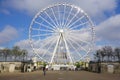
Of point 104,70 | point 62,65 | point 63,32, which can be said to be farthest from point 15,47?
point 104,70

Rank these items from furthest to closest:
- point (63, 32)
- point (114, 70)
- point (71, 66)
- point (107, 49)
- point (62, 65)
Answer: point (107, 49), point (62, 65), point (71, 66), point (63, 32), point (114, 70)

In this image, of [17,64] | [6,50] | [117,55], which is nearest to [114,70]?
[17,64]

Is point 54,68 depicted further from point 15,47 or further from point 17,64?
point 15,47

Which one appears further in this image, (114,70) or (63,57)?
(63,57)

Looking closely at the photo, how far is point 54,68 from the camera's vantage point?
101 m

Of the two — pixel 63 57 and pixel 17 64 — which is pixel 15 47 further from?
pixel 17 64

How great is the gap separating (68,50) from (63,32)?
5.96 m

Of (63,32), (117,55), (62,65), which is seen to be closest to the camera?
(63,32)

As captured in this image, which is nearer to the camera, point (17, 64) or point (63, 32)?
point (17, 64)

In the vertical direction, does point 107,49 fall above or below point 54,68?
above

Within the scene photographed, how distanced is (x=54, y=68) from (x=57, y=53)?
16.3 metres

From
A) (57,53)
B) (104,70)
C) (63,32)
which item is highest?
(63,32)

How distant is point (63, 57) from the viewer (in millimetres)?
90562

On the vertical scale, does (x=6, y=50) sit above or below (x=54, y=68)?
above
